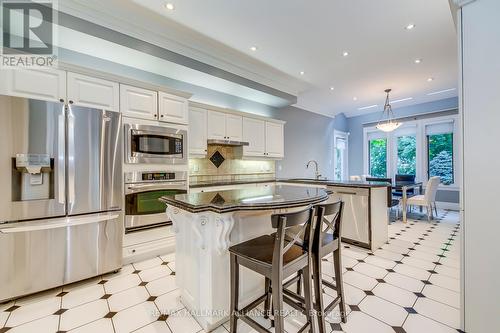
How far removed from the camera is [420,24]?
2861mm

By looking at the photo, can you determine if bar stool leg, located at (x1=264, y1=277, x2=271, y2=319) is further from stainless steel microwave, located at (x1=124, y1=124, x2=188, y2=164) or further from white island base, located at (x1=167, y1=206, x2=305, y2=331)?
stainless steel microwave, located at (x1=124, y1=124, x2=188, y2=164)

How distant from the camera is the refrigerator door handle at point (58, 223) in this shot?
1.93 meters

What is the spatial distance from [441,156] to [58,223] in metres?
8.31

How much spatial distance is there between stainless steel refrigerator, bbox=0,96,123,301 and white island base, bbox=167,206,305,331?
42.6 inches

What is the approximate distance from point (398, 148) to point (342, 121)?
1978 mm

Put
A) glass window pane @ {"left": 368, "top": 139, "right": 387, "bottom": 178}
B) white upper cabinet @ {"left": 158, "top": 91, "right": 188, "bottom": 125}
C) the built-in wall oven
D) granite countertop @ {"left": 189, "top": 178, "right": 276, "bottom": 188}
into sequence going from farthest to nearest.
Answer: glass window pane @ {"left": 368, "top": 139, "right": 387, "bottom": 178} < granite countertop @ {"left": 189, "top": 178, "right": 276, "bottom": 188} < white upper cabinet @ {"left": 158, "top": 91, "right": 188, "bottom": 125} < the built-in wall oven

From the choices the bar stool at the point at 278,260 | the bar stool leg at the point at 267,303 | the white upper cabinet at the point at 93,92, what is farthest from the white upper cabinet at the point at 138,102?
the bar stool leg at the point at 267,303

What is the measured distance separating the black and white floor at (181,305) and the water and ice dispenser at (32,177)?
99 cm

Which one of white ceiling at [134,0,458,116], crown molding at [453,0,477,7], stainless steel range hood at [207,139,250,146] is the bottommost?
stainless steel range hood at [207,139,250,146]

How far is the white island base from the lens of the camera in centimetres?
156

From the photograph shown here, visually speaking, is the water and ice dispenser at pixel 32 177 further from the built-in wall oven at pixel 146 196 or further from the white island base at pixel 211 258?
the white island base at pixel 211 258

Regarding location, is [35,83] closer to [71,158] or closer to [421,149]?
[71,158]

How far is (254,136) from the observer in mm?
4605

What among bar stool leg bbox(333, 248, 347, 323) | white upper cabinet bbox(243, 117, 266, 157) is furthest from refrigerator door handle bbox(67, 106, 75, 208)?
white upper cabinet bbox(243, 117, 266, 157)
